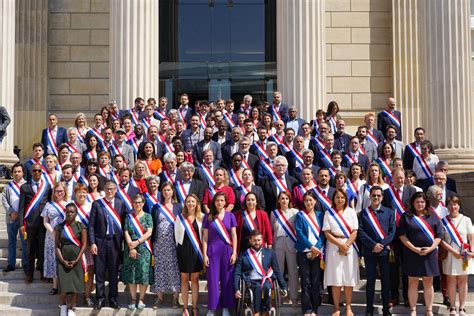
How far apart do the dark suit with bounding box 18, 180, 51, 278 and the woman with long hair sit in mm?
3048

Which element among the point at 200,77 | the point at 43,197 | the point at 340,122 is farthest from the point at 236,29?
the point at 43,197

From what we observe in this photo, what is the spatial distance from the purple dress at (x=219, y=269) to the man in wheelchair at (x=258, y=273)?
1.15 feet

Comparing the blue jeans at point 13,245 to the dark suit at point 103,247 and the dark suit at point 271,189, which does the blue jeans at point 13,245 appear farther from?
the dark suit at point 271,189

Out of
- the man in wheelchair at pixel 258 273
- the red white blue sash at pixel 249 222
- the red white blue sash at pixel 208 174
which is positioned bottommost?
the man in wheelchair at pixel 258 273

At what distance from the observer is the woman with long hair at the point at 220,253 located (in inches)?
508

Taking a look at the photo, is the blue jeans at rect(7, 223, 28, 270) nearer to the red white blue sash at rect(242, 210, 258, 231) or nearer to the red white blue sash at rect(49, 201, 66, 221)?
the red white blue sash at rect(49, 201, 66, 221)

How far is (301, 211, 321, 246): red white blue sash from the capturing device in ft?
42.6

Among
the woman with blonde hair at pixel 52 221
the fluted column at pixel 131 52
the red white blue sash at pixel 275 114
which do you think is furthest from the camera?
the fluted column at pixel 131 52

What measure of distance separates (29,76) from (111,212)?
12043 millimetres

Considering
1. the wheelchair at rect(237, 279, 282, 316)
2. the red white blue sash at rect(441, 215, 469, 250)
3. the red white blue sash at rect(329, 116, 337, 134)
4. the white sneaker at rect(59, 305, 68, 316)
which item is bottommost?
the white sneaker at rect(59, 305, 68, 316)

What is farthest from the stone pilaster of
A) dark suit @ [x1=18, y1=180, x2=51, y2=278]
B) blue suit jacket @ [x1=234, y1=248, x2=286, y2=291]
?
blue suit jacket @ [x1=234, y1=248, x2=286, y2=291]

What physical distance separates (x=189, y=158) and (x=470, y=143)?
26.4 feet

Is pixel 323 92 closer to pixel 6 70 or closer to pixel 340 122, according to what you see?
pixel 340 122

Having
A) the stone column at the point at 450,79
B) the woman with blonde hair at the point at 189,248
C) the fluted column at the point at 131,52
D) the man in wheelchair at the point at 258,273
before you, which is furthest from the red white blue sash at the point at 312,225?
the fluted column at the point at 131,52
